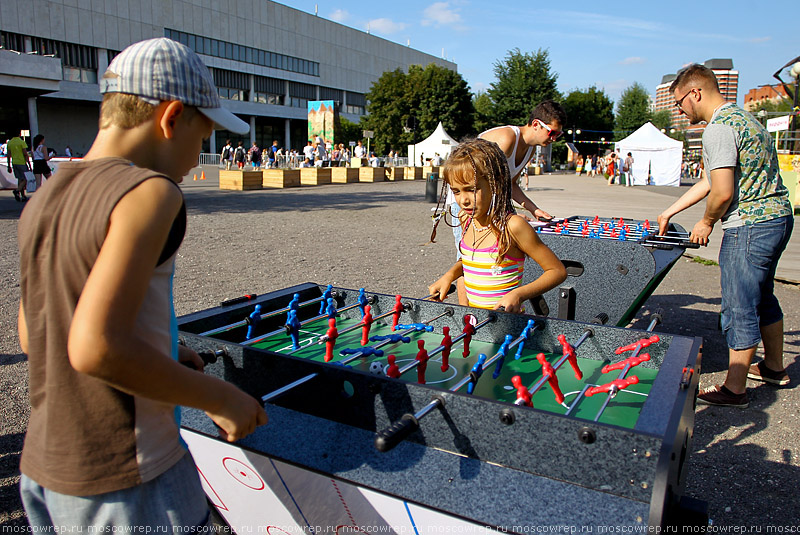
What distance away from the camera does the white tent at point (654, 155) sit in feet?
96.6

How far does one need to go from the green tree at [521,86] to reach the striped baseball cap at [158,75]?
4825 centimetres

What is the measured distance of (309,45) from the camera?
200 ft

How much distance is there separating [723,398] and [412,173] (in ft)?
85.0

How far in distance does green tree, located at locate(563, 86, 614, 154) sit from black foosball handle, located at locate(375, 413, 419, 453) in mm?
63581

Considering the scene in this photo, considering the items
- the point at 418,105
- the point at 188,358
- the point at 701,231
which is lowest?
the point at 188,358

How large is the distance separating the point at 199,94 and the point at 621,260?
10.8 feet

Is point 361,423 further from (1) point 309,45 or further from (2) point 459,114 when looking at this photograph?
(1) point 309,45

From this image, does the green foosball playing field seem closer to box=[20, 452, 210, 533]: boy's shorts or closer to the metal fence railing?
box=[20, 452, 210, 533]: boy's shorts

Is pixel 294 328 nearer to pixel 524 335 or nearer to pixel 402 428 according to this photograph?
pixel 524 335

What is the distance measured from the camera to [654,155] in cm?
2994

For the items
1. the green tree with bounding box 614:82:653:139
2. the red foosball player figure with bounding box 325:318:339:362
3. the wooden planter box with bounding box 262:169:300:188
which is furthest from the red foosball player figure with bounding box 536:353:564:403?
the green tree with bounding box 614:82:653:139

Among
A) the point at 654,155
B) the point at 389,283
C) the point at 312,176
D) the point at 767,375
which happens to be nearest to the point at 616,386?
the point at 767,375

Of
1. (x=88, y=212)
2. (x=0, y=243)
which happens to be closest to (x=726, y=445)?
(x=88, y=212)

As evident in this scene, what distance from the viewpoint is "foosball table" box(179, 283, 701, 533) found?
4.26 ft
